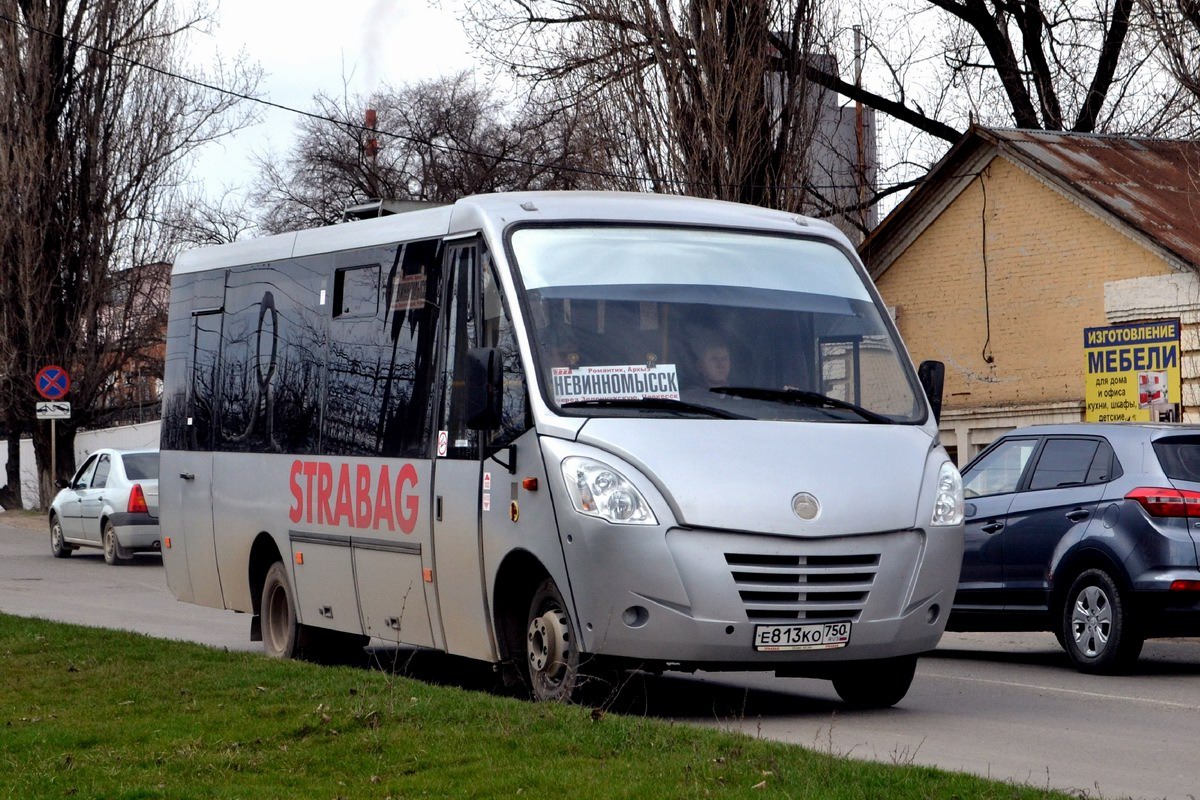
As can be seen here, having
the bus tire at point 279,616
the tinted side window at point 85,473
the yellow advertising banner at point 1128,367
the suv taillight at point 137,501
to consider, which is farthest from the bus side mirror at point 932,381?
the tinted side window at point 85,473

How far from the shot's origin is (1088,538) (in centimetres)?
1267

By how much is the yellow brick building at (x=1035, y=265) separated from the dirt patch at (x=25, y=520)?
18184 millimetres

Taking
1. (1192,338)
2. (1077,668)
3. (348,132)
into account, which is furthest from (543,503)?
(348,132)

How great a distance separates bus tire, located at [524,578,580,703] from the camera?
905cm

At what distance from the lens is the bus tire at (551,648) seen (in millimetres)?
9055

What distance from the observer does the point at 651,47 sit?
26.3 meters

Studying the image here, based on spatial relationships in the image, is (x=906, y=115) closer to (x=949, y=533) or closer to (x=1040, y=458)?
(x=1040, y=458)

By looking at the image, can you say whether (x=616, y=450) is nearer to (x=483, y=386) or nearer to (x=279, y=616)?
(x=483, y=386)

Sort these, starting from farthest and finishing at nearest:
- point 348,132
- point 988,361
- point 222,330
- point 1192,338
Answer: point 348,132
point 988,361
point 1192,338
point 222,330

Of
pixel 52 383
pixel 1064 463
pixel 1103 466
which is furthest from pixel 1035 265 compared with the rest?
pixel 52 383

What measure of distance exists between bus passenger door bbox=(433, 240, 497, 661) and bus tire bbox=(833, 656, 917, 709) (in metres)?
1.99

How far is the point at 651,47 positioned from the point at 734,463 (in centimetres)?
1816

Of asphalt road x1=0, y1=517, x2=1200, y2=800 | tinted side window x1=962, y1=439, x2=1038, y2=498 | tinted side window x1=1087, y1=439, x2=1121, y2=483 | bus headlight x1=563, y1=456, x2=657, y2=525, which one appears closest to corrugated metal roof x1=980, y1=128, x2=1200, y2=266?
asphalt road x1=0, y1=517, x2=1200, y2=800

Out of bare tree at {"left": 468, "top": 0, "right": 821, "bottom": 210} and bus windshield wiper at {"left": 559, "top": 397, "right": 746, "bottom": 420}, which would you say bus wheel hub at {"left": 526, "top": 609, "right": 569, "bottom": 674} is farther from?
bare tree at {"left": 468, "top": 0, "right": 821, "bottom": 210}
